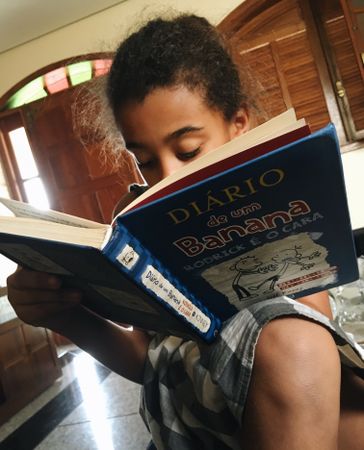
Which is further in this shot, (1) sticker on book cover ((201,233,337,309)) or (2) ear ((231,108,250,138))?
(2) ear ((231,108,250,138))

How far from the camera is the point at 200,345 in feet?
1.49

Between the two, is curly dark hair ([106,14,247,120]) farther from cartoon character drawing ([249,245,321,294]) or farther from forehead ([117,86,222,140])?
cartoon character drawing ([249,245,321,294])

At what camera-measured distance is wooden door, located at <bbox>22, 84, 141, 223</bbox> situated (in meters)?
2.74

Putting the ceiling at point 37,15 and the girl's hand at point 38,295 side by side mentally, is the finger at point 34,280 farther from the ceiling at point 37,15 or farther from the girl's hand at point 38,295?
the ceiling at point 37,15

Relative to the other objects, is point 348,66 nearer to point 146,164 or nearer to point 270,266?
point 146,164

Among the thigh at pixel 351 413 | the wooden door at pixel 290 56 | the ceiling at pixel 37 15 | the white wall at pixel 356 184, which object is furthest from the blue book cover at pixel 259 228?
the ceiling at pixel 37 15

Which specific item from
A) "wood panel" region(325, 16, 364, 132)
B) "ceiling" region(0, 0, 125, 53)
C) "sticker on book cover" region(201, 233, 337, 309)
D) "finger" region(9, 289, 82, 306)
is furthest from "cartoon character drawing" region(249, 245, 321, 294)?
"ceiling" region(0, 0, 125, 53)

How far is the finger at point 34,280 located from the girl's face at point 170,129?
0.24 m

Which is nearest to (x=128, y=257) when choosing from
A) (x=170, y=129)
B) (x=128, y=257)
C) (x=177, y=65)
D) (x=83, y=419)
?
(x=128, y=257)

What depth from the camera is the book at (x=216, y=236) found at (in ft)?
1.07

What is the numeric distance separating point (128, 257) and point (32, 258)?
5.6 inches

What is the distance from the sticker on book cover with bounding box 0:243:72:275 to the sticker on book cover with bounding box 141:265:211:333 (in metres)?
0.11

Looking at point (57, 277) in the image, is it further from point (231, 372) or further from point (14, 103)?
point (14, 103)

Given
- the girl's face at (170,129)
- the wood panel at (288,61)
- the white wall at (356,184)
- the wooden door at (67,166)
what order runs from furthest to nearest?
the wooden door at (67,166), the wood panel at (288,61), the white wall at (356,184), the girl's face at (170,129)
